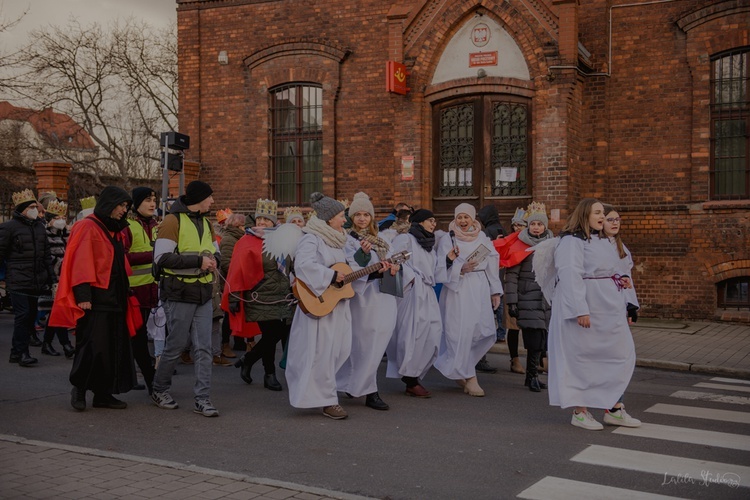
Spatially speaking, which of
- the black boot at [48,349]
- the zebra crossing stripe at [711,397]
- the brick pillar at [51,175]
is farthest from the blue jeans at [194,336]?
the brick pillar at [51,175]

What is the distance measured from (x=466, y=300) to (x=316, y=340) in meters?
2.19

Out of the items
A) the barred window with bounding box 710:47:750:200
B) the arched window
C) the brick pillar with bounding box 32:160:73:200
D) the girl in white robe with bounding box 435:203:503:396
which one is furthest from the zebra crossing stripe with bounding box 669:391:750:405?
the brick pillar with bounding box 32:160:73:200

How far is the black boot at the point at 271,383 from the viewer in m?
9.66

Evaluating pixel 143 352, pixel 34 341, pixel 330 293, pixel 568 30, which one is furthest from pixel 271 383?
pixel 568 30

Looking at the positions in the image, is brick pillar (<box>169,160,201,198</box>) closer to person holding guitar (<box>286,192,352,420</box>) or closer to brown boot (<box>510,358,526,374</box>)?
brown boot (<box>510,358,526,374</box>)

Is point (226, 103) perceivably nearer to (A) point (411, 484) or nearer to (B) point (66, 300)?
(B) point (66, 300)

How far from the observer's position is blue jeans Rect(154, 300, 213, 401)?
323 inches

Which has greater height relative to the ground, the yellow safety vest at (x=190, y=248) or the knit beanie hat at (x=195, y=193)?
the knit beanie hat at (x=195, y=193)

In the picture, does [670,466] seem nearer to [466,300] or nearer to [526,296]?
[466,300]

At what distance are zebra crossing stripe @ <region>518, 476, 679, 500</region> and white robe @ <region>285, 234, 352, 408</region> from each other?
269 centimetres

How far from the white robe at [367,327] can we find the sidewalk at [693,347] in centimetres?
484

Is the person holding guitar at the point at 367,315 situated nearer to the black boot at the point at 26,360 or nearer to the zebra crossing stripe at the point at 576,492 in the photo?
the zebra crossing stripe at the point at 576,492

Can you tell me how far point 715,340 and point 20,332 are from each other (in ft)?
33.8

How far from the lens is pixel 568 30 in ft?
53.2
